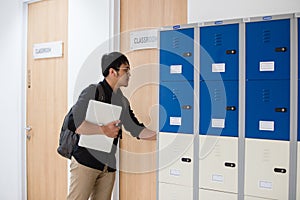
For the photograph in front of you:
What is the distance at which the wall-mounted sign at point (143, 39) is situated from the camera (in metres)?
3.00

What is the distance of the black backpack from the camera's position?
2.44 m

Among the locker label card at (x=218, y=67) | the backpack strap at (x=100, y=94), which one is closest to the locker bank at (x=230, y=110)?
the locker label card at (x=218, y=67)

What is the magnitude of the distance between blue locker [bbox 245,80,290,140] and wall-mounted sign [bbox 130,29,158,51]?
3.65ft

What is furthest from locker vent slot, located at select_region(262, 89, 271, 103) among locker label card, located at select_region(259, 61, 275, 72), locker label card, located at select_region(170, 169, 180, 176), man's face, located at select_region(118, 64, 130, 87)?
man's face, located at select_region(118, 64, 130, 87)

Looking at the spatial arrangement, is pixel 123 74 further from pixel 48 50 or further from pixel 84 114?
pixel 48 50

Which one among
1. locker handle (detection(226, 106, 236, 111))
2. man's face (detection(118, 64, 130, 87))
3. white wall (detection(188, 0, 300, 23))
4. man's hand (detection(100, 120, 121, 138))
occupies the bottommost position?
man's hand (detection(100, 120, 121, 138))

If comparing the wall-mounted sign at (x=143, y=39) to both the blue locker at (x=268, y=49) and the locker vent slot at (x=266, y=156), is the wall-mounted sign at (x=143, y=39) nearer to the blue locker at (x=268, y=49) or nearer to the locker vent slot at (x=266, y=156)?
the blue locker at (x=268, y=49)

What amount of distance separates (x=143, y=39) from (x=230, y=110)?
1199 millimetres

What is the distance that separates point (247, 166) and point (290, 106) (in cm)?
45

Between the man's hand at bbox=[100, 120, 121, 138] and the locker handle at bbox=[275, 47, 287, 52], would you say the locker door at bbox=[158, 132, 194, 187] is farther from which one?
the locker handle at bbox=[275, 47, 287, 52]

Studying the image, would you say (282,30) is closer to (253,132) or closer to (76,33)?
(253,132)

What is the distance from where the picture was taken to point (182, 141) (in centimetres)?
239

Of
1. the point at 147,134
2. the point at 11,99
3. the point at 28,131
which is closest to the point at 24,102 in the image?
the point at 11,99

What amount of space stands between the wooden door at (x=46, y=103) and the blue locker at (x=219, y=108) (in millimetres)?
1881
